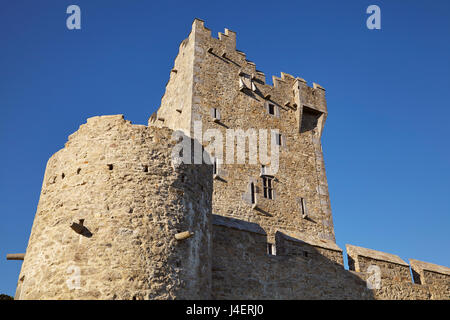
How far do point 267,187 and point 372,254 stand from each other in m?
5.31

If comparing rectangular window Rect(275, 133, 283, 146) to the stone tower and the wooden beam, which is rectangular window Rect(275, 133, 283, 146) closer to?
the stone tower

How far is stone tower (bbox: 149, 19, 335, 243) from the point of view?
60.1ft

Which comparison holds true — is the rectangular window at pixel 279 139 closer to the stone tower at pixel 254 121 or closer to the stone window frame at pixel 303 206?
the stone tower at pixel 254 121

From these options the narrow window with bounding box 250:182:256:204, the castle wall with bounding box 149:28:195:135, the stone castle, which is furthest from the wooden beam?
the narrow window with bounding box 250:182:256:204

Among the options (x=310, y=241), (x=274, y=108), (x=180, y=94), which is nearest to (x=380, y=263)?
(x=310, y=241)

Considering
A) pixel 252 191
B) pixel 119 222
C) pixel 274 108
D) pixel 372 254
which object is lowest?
pixel 119 222

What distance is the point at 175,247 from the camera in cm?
907

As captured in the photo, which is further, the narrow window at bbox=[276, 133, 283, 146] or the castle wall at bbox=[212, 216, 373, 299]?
the narrow window at bbox=[276, 133, 283, 146]

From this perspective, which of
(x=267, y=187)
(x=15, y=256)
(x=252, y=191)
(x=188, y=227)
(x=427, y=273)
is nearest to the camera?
(x=188, y=227)

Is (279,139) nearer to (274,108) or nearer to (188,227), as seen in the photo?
(274,108)

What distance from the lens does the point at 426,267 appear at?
53.7 feet

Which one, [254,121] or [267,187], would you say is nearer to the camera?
[267,187]

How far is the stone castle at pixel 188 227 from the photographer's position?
8680mm
